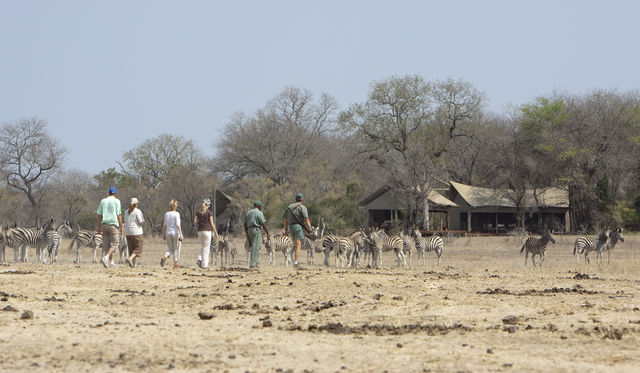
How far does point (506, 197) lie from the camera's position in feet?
202

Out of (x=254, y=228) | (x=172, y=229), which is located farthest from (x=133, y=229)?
(x=254, y=228)

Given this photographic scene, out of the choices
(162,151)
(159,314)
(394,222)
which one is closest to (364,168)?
(394,222)

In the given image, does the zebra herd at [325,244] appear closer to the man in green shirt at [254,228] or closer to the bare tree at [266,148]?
the man in green shirt at [254,228]

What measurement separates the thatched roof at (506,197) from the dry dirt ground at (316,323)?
43.4 m

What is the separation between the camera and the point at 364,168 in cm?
6888

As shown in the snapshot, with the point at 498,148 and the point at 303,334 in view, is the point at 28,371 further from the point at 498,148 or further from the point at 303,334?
the point at 498,148

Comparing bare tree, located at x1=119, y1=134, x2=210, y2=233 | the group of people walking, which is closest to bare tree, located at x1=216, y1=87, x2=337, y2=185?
bare tree, located at x1=119, y1=134, x2=210, y2=233

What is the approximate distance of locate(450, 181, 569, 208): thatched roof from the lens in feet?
198

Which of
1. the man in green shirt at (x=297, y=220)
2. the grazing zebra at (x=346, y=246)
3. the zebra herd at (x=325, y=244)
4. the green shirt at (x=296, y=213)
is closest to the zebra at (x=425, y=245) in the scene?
the zebra herd at (x=325, y=244)

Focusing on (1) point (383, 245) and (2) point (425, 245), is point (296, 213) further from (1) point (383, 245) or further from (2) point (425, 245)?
(2) point (425, 245)

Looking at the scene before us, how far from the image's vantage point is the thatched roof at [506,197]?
2376 inches

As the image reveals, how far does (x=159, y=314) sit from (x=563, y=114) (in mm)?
55328

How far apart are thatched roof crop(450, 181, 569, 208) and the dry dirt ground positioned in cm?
4341

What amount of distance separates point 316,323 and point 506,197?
52.6 m
